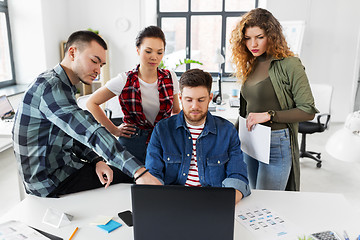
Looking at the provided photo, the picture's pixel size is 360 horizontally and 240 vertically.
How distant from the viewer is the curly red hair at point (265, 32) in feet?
5.53

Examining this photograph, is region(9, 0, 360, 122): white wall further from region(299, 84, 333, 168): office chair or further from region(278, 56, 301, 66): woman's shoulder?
region(278, 56, 301, 66): woman's shoulder

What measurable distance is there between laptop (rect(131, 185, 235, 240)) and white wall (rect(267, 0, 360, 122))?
472 cm

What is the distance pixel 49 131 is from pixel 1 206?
1811mm

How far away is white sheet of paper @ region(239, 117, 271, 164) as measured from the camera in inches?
68.2

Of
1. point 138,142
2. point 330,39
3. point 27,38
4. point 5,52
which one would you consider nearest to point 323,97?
point 330,39

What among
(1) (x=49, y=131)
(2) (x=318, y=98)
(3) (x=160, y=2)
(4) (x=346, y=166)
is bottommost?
(4) (x=346, y=166)

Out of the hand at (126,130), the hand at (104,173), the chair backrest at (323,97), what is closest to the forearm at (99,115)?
the hand at (126,130)

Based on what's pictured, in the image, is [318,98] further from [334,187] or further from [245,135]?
[245,135]

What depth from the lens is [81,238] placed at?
3.90 feet

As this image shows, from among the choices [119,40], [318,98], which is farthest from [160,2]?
[318,98]

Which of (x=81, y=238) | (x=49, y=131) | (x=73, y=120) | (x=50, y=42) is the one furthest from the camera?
(x=50, y=42)

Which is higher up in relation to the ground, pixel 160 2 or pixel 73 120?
pixel 160 2

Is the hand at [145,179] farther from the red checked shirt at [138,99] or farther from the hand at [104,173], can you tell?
the red checked shirt at [138,99]

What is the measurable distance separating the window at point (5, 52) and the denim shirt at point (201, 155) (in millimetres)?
4087
